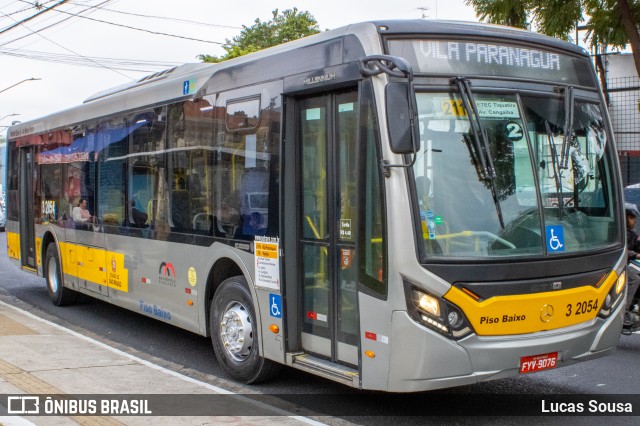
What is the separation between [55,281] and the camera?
1370cm

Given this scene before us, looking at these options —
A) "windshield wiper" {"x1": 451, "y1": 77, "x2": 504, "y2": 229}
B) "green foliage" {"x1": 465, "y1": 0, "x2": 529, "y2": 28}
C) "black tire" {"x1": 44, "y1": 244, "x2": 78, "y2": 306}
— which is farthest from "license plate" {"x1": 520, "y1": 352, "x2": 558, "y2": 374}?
"green foliage" {"x1": 465, "y1": 0, "x2": 529, "y2": 28}

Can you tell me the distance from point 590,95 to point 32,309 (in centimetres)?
989

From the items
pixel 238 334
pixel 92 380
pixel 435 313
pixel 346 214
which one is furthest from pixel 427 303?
pixel 92 380

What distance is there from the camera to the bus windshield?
20.1 ft

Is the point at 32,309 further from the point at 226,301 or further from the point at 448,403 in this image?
the point at 448,403

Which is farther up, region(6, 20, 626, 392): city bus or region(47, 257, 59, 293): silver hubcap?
region(6, 20, 626, 392): city bus

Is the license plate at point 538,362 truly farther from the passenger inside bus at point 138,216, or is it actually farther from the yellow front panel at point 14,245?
the yellow front panel at point 14,245

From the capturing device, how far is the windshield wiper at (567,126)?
6.62 metres

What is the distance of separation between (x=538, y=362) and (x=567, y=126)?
194 centimetres

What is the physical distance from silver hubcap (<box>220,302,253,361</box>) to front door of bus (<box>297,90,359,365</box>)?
924 millimetres

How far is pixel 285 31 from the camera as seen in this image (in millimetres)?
50969

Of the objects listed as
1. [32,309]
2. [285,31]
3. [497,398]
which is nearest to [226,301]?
[497,398]

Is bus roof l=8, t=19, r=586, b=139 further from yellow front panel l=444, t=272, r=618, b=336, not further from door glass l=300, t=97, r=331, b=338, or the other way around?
yellow front panel l=444, t=272, r=618, b=336

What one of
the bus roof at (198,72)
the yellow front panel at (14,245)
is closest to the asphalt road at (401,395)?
the bus roof at (198,72)
